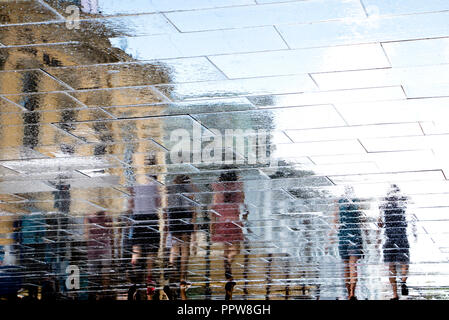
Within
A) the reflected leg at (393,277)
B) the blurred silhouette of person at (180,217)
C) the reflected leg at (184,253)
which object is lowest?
the reflected leg at (393,277)

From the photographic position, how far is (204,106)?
5.38 metres

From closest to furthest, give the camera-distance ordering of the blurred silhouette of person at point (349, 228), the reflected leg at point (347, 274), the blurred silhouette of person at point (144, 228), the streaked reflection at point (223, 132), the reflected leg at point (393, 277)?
the streaked reflection at point (223, 132) < the blurred silhouette of person at point (144, 228) < the blurred silhouette of person at point (349, 228) < the reflected leg at point (347, 274) < the reflected leg at point (393, 277)

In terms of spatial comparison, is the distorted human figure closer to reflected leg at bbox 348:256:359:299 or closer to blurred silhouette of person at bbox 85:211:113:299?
blurred silhouette of person at bbox 85:211:113:299

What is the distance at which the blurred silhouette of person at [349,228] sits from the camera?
7973mm

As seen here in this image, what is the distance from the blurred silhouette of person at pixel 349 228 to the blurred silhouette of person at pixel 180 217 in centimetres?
167

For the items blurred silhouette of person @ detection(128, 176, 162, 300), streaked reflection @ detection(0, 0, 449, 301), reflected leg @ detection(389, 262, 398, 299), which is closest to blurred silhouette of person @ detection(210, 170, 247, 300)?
streaked reflection @ detection(0, 0, 449, 301)

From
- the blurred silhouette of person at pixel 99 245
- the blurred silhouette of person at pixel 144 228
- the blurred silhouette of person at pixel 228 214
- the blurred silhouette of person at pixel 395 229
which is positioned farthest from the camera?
the blurred silhouette of person at pixel 99 245

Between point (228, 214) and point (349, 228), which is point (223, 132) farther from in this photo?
point (349, 228)

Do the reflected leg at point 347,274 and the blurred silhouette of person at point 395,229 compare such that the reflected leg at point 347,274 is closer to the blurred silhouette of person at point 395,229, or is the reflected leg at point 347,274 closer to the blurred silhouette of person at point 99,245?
the blurred silhouette of person at point 395,229

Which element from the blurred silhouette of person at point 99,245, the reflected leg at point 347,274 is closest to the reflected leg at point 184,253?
the blurred silhouette of person at point 99,245

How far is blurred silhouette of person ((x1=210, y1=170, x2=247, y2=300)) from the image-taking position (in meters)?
7.28

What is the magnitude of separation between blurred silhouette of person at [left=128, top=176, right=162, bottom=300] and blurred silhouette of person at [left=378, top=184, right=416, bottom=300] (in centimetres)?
250

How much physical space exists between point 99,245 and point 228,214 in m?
2.46
